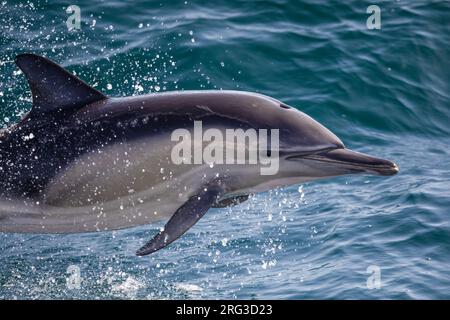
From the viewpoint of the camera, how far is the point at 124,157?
653 centimetres

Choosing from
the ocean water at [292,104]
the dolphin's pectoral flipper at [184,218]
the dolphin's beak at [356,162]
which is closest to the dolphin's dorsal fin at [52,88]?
Answer: the dolphin's pectoral flipper at [184,218]

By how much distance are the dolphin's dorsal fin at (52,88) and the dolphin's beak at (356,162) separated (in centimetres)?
188

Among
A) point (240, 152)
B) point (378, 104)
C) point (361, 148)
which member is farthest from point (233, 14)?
point (240, 152)

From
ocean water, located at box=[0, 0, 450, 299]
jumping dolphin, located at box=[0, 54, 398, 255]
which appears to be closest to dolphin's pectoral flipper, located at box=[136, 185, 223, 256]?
jumping dolphin, located at box=[0, 54, 398, 255]

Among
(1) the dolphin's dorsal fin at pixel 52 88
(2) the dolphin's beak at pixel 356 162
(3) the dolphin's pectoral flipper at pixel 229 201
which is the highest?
(1) the dolphin's dorsal fin at pixel 52 88

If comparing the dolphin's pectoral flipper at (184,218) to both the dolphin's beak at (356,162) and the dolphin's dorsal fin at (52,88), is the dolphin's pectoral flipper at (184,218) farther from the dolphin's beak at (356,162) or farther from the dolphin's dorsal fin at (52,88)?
the dolphin's dorsal fin at (52,88)

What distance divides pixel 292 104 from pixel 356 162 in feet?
18.8

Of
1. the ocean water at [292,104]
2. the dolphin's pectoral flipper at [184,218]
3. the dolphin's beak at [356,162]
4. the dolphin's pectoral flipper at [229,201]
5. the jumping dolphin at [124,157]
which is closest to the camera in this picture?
the dolphin's pectoral flipper at [184,218]

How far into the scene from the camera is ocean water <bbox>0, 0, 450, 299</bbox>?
757 centimetres

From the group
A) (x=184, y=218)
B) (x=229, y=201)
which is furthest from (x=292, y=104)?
(x=184, y=218)

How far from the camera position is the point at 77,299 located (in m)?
7.03

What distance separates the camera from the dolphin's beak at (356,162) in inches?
250

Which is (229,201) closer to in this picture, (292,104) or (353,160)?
(353,160)

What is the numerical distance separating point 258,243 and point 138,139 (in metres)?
2.33
